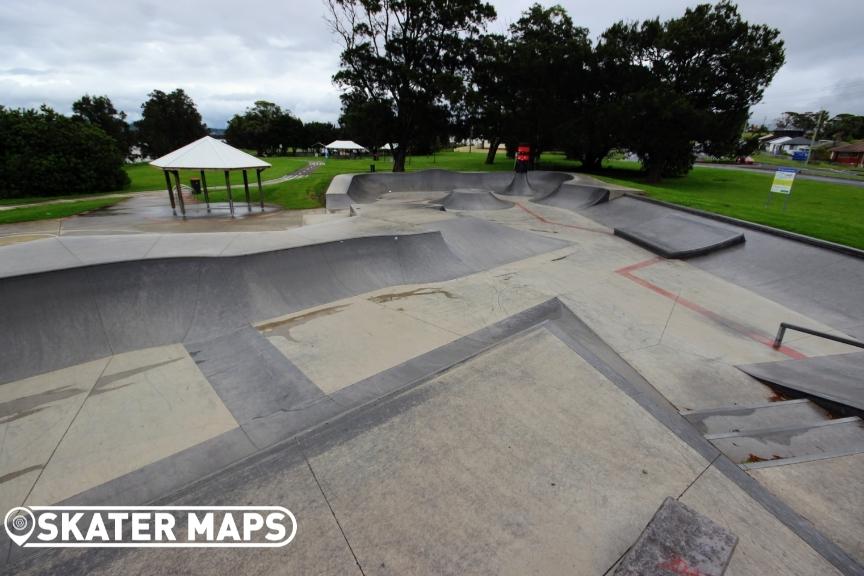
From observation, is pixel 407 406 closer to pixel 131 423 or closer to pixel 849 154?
pixel 131 423

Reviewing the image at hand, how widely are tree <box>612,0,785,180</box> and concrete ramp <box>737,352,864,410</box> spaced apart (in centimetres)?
2728

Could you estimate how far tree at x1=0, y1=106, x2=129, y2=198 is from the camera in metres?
20.7

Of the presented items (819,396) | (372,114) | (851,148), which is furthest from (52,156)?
(851,148)

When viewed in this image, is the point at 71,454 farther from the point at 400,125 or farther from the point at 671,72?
the point at 671,72

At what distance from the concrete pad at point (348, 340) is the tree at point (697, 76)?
2937 centimetres

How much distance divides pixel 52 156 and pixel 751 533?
31421mm

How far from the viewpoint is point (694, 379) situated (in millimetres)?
5180

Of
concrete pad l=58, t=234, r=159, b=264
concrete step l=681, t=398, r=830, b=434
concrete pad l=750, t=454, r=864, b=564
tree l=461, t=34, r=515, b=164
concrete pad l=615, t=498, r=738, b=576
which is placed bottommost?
concrete step l=681, t=398, r=830, b=434

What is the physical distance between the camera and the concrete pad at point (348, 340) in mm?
5004

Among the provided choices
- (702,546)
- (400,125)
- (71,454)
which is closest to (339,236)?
(71,454)

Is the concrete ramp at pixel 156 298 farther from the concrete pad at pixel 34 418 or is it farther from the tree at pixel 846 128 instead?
the tree at pixel 846 128

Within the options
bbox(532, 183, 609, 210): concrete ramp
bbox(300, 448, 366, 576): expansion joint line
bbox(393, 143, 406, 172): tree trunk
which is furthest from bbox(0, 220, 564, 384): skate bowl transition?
bbox(393, 143, 406, 172): tree trunk

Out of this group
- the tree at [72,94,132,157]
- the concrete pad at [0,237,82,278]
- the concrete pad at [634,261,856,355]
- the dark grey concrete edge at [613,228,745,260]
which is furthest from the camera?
the tree at [72,94,132,157]

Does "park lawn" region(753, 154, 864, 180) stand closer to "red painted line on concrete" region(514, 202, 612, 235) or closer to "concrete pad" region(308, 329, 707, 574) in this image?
"red painted line on concrete" region(514, 202, 612, 235)
